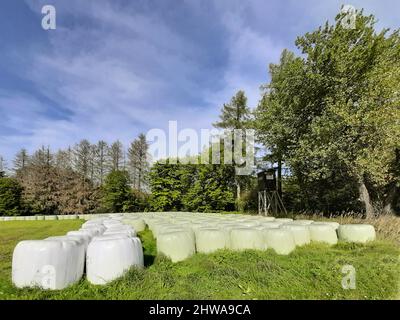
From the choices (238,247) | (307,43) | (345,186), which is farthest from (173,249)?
(345,186)

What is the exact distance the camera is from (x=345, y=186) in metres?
16.4

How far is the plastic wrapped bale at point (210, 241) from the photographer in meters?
6.02

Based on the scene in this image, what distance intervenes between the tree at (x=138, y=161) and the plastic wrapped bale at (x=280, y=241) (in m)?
29.2

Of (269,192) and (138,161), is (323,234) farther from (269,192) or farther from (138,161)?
(138,161)

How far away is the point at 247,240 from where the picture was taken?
6055 mm

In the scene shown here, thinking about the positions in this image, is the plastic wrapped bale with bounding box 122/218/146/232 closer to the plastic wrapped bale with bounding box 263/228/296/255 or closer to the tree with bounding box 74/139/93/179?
the plastic wrapped bale with bounding box 263/228/296/255

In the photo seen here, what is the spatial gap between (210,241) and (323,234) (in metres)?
2.86

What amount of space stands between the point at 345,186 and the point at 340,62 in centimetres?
796

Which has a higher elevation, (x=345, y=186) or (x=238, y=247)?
(x=345, y=186)

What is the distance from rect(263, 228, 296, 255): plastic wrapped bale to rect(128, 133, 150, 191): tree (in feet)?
95.7

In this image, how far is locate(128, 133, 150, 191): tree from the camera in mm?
34406

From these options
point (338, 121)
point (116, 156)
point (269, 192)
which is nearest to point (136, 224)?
point (338, 121)

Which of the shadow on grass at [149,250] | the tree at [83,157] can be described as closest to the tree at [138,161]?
the tree at [83,157]
